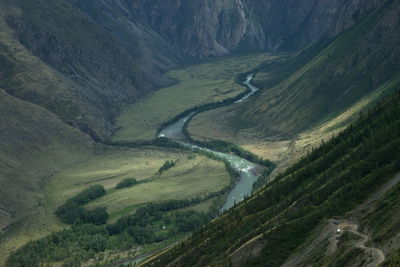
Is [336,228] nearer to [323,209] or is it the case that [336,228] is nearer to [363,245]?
[323,209]

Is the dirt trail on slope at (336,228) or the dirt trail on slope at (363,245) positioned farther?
the dirt trail on slope at (336,228)

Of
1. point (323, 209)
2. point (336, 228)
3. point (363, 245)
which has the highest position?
point (363, 245)

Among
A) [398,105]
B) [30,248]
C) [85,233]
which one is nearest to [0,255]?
[30,248]

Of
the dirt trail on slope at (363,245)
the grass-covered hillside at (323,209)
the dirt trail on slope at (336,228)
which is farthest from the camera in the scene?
the dirt trail on slope at (336,228)

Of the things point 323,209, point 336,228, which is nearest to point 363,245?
point 336,228

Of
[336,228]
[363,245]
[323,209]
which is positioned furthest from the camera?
[323,209]

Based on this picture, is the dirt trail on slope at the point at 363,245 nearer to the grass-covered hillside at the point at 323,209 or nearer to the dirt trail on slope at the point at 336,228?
the dirt trail on slope at the point at 336,228

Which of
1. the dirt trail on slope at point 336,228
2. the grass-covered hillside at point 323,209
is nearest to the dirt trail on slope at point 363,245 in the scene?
the dirt trail on slope at point 336,228

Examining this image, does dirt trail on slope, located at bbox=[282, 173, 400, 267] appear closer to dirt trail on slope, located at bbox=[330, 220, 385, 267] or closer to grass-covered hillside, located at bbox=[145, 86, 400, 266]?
dirt trail on slope, located at bbox=[330, 220, 385, 267]

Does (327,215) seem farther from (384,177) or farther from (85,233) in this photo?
(85,233)

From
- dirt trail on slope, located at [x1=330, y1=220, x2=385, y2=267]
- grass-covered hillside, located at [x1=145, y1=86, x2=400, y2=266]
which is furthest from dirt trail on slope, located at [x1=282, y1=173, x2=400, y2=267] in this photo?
grass-covered hillside, located at [x1=145, y1=86, x2=400, y2=266]
